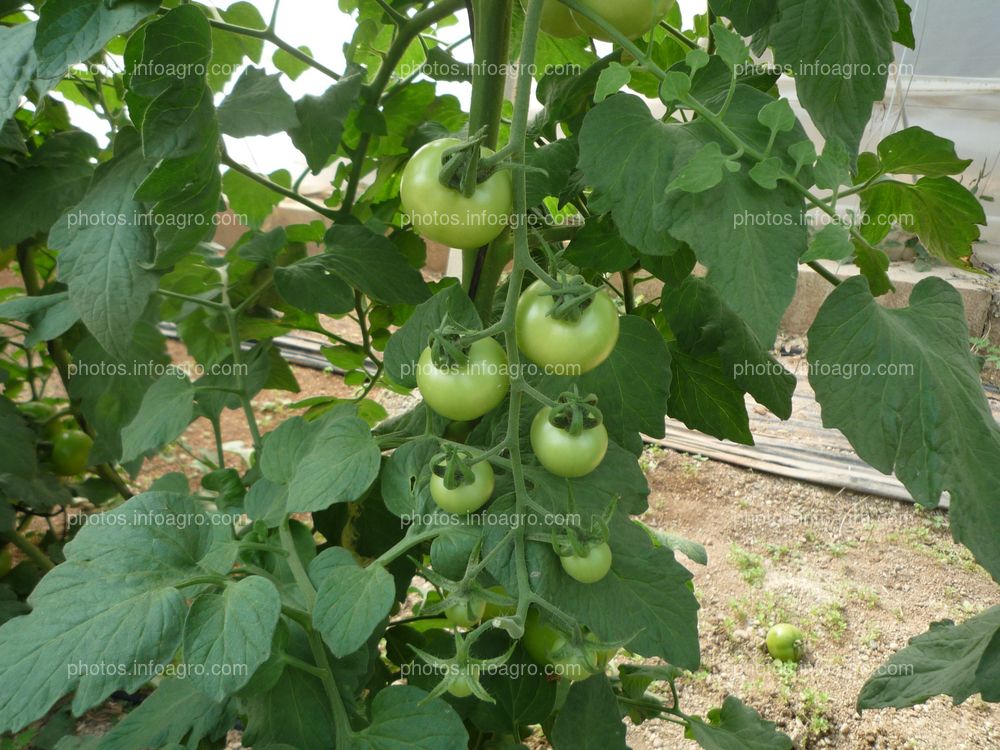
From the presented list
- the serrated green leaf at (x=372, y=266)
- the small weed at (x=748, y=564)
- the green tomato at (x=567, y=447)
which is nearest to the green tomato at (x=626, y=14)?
the green tomato at (x=567, y=447)

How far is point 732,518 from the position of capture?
2.11 meters

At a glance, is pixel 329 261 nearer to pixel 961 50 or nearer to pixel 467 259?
pixel 467 259

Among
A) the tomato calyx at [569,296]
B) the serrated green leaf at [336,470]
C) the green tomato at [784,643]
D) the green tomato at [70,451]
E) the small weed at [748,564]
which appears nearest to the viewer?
the tomato calyx at [569,296]

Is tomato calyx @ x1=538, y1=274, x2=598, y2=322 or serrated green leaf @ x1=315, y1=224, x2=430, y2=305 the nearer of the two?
tomato calyx @ x1=538, y1=274, x2=598, y2=322

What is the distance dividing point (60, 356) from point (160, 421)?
1.92 ft

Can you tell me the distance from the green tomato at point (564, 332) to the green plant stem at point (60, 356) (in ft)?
2.88

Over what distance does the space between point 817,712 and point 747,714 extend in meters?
0.74

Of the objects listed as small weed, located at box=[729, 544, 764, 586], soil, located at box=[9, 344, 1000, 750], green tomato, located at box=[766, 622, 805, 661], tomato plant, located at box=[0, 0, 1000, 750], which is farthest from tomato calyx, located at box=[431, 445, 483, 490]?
small weed, located at box=[729, 544, 764, 586]

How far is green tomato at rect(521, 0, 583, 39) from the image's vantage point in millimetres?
449

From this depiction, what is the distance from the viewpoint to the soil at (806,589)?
140cm

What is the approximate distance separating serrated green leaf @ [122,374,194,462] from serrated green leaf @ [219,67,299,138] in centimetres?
26

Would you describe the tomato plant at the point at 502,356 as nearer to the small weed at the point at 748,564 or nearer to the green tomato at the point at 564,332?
the green tomato at the point at 564,332

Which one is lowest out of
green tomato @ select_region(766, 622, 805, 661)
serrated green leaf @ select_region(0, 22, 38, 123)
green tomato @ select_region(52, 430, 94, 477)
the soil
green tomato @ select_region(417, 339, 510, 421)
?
the soil

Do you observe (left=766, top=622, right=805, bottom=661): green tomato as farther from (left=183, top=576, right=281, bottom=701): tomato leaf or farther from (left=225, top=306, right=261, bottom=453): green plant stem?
(left=183, top=576, right=281, bottom=701): tomato leaf
